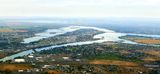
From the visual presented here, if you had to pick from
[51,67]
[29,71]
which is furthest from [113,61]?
[29,71]

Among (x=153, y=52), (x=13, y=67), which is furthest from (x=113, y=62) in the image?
(x=13, y=67)

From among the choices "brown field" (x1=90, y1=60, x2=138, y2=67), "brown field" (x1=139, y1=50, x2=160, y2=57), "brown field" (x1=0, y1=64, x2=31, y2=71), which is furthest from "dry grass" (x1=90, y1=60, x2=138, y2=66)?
"brown field" (x1=0, y1=64, x2=31, y2=71)

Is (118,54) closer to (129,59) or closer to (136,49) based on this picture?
(129,59)

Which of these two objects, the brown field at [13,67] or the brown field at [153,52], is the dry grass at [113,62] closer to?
the brown field at [153,52]

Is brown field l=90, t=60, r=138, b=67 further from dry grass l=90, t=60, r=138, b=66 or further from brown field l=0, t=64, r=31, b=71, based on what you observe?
brown field l=0, t=64, r=31, b=71

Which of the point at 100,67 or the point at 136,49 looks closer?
the point at 100,67

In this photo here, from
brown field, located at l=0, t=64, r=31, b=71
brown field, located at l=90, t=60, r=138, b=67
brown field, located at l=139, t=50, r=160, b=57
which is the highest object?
brown field, located at l=0, t=64, r=31, b=71

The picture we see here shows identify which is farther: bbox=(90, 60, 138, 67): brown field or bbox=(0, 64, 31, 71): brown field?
bbox=(90, 60, 138, 67): brown field

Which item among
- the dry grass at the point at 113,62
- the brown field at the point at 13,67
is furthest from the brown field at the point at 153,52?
the brown field at the point at 13,67

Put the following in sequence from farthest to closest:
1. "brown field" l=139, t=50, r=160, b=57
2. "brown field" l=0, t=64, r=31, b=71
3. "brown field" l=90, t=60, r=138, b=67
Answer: "brown field" l=139, t=50, r=160, b=57, "brown field" l=90, t=60, r=138, b=67, "brown field" l=0, t=64, r=31, b=71

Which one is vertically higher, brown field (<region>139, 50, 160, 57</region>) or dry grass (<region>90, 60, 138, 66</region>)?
dry grass (<region>90, 60, 138, 66</region>)

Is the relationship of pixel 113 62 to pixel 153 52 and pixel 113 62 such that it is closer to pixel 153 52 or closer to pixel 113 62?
pixel 113 62
